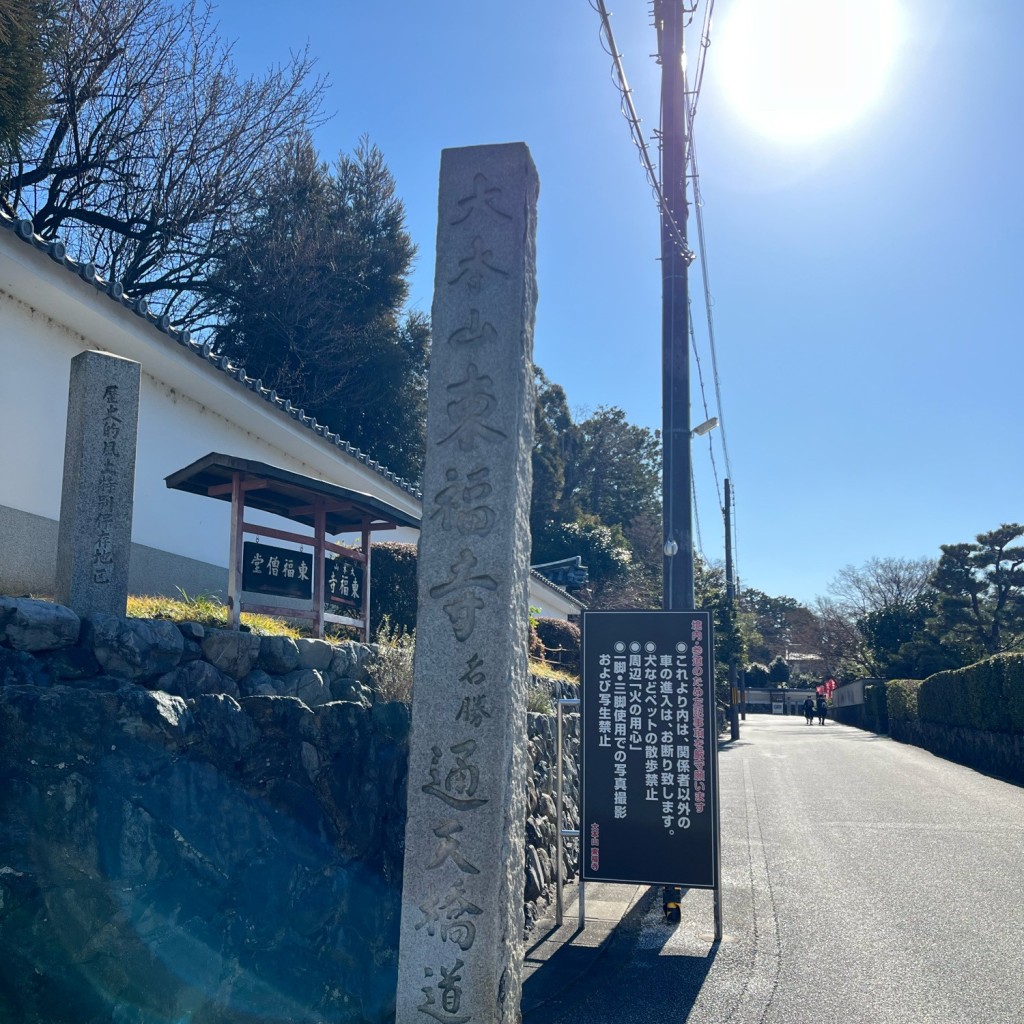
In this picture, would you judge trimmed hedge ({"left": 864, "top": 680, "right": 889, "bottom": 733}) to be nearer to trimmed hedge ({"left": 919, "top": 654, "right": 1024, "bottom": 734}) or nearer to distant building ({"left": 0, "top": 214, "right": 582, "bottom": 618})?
trimmed hedge ({"left": 919, "top": 654, "right": 1024, "bottom": 734})

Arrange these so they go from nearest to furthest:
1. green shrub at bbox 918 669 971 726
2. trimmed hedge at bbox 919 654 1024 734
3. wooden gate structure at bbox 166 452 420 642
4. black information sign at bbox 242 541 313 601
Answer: wooden gate structure at bbox 166 452 420 642, black information sign at bbox 242 541 313 601, trimmed hedge at bbox 919 654 1024 734, green shrub at bbox 918 669 971 726

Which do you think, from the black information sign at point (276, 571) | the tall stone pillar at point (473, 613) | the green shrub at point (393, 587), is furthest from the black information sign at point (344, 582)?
the tall stone pillar at point (473, 613)

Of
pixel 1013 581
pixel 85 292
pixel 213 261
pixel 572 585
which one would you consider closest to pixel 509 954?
pixel 85 292

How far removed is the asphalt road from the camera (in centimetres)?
592

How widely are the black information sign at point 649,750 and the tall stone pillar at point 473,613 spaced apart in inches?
91.3

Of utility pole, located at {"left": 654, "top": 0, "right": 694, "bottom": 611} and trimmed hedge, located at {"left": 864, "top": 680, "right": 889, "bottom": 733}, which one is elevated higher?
utility pole, located at {"left": 654, "top": 0, "right": 694, "bottom": 611}

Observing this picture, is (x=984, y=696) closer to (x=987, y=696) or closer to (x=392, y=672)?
(x=987, y=696)

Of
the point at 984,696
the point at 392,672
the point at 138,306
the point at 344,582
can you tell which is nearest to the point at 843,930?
the point at 392,672

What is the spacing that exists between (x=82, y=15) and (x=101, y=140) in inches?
97.1

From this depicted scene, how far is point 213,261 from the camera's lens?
22500 millimetres

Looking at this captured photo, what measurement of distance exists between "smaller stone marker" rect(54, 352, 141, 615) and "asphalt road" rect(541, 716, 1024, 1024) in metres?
4.11

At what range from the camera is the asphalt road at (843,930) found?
5918mm

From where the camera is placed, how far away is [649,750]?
286 inches

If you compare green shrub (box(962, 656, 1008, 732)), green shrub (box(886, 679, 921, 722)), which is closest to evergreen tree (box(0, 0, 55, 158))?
green shrub (box(962, 656, 1008, 732))
